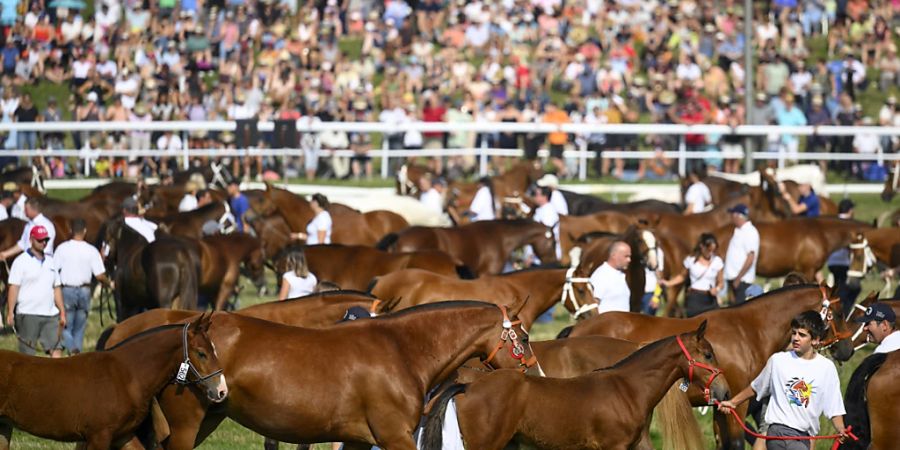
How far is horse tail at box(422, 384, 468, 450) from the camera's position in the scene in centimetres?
883

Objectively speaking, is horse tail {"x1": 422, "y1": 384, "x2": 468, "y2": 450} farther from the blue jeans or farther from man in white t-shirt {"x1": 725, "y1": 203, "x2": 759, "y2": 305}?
man in white t-shirt {"x1": 725, "y1": 203, "x2": 759, "y2": 305}

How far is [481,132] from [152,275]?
1078 centimetres

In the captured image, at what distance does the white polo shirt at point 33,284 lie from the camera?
1316cm

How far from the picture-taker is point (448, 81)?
28.5 metres

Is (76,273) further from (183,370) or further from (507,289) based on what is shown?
(183,370)

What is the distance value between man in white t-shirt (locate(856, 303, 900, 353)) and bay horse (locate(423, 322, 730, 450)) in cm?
130

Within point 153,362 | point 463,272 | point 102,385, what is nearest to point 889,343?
point 153,362

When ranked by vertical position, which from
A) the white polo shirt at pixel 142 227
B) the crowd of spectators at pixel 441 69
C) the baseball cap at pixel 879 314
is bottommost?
the white polo shirt at pixel 142 227

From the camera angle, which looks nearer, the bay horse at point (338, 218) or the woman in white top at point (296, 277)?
the woman in white top at point (296, 277)

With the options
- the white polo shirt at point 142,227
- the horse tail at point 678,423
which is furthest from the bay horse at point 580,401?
the white polo shirt at point 142,227

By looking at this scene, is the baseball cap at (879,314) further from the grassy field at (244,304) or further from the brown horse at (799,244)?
the brown horse at (799,244)

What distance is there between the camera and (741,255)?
1616 centimetres

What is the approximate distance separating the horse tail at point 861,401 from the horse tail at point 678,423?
1.09 metres

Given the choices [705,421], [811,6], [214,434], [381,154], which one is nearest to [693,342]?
[705,421]
